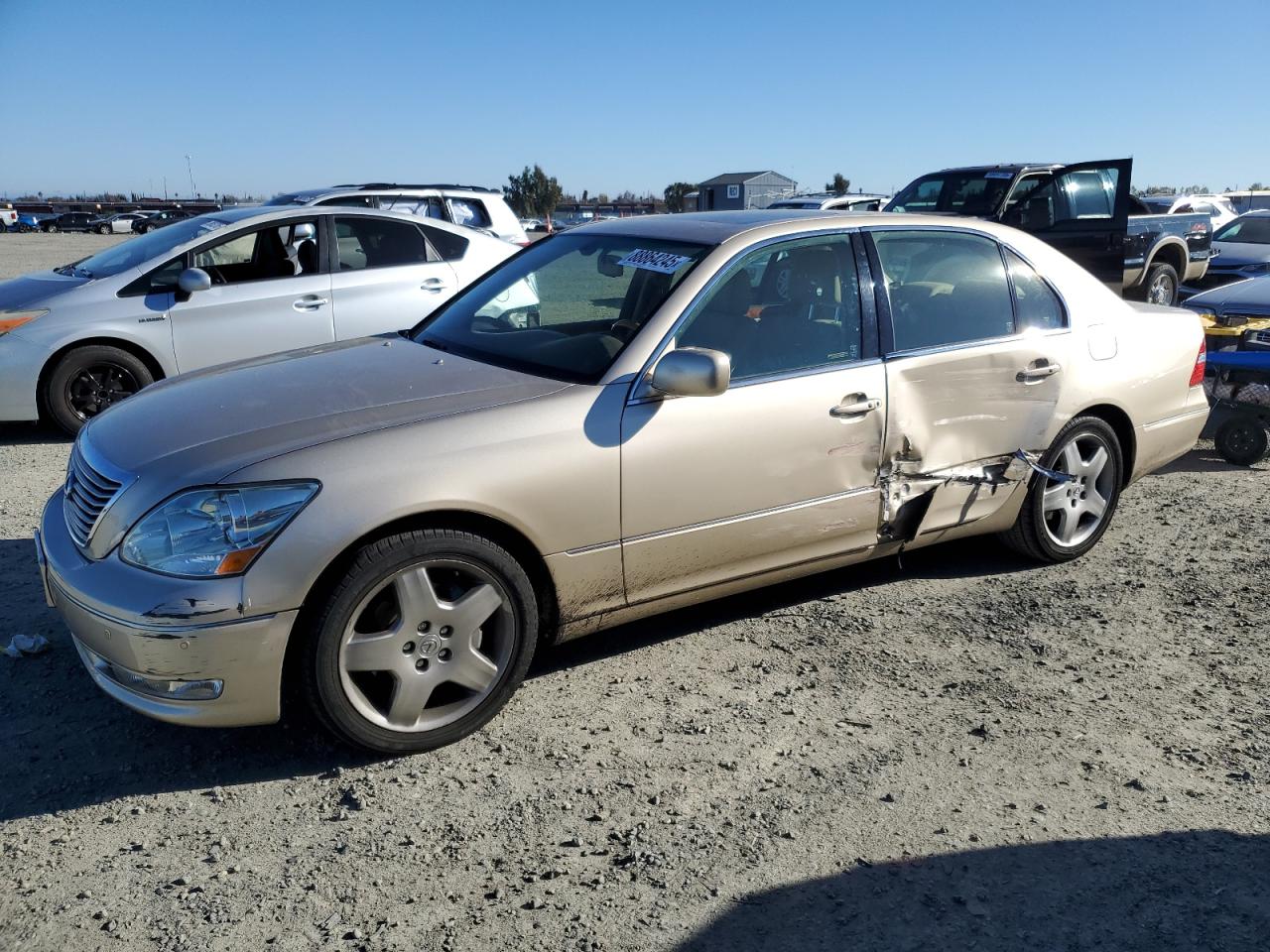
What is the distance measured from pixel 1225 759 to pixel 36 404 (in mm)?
7085

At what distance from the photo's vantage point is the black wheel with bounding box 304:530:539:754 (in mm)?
3154

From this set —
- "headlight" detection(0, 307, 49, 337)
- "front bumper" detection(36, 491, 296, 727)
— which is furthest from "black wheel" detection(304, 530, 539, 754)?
"headlight" detection(0, 307, 49, 337)

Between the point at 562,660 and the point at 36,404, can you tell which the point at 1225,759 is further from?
the point at 36,404

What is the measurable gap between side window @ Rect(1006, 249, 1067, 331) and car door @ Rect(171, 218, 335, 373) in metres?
4.75

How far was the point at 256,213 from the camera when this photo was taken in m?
7.62

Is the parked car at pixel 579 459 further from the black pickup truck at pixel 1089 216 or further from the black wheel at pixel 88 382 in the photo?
the black pickup truck at pixel 1089 216

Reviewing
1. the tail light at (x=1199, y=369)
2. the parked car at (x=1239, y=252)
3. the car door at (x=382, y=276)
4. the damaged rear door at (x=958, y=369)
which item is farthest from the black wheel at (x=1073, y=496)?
the parked car at (x=1239, y=252)

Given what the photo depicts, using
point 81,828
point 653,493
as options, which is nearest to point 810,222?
point 653,493

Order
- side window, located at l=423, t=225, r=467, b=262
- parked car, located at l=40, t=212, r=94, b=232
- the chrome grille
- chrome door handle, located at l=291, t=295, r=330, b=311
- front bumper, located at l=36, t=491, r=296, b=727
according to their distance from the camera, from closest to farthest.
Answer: front bumper, located at l=36, t=491, r=296, b=727
the chrome grille
chrome door handle, located at l=291, t=295, r=330, b=311
side window, located at l=423, t=225, r=467, b=262
parked car, located at l=40, t=212, r=94, b=232

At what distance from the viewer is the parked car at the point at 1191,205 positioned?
59.0 ft

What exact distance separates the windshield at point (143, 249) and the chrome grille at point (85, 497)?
14.0 ft

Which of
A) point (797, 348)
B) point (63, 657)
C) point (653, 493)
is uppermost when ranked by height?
point (797, 348)

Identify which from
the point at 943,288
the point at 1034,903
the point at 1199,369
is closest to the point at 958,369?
the point at 943,288

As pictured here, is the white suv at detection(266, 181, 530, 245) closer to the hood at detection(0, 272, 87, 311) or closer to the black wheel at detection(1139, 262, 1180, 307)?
the hood at detection(0, 272, 87, 311)
